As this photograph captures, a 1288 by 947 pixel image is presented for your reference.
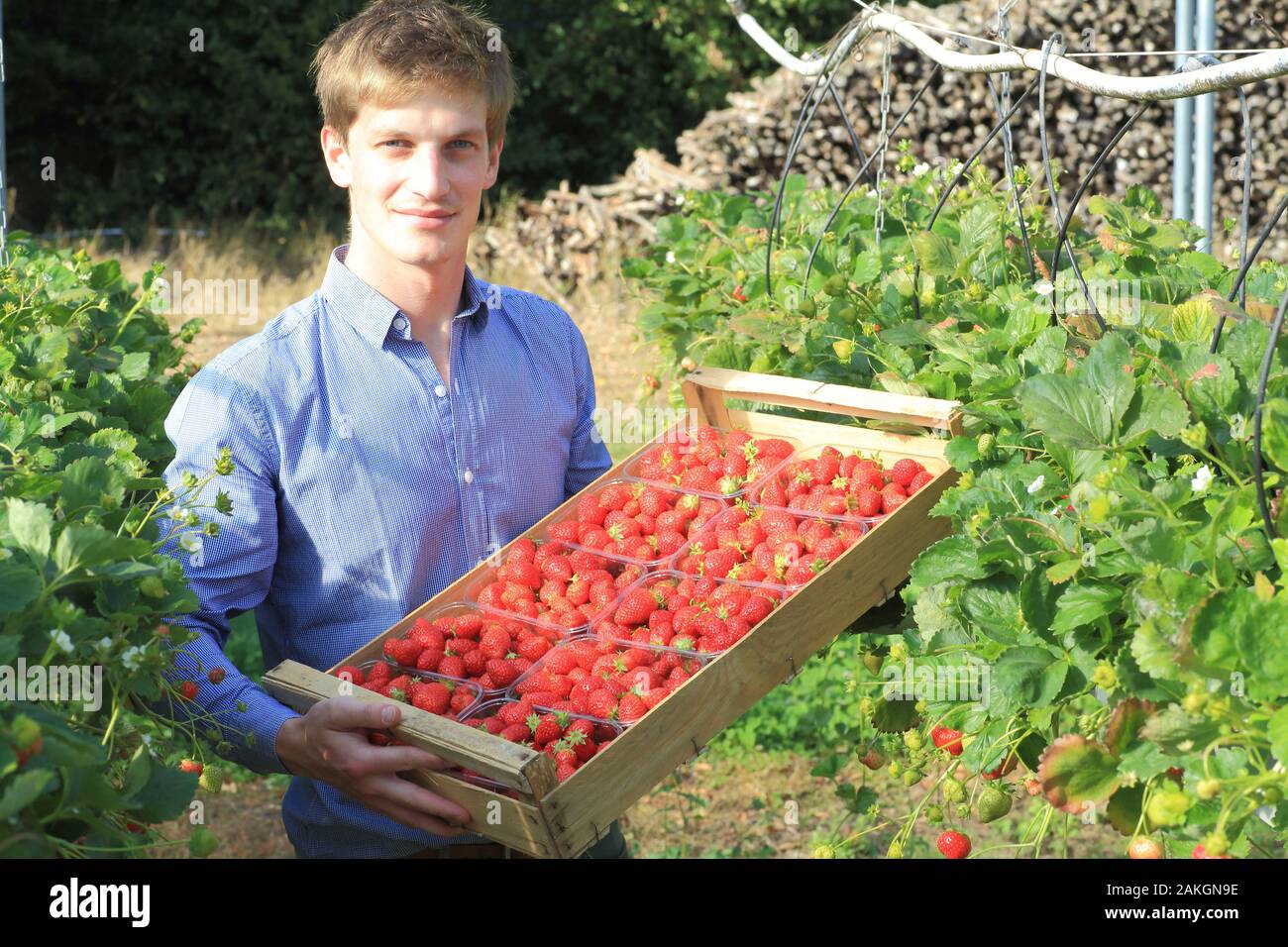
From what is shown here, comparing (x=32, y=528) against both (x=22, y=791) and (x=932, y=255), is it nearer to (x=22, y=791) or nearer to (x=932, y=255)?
(x=22, y=791)

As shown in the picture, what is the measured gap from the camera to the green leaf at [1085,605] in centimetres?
141

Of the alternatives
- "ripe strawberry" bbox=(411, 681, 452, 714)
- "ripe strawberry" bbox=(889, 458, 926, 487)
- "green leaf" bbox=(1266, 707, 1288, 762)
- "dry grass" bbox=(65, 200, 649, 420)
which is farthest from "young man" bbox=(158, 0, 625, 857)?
"dry grass" bbox=(65, 200, 649, 420)

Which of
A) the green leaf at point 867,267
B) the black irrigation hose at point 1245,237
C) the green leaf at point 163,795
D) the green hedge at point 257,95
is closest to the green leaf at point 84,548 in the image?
the green leaf at point 163,795

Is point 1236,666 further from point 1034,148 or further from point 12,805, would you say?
point 1034,148

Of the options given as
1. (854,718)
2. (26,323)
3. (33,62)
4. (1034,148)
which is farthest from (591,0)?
(26,323)

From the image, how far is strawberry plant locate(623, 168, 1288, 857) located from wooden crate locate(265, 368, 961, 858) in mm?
101

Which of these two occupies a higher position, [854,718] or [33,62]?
[33,62]

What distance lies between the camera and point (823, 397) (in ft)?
7.50

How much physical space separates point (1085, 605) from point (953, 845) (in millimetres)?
500

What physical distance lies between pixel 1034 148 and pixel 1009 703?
8.19 meters

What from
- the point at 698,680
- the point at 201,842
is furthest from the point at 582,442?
the point at 201,842

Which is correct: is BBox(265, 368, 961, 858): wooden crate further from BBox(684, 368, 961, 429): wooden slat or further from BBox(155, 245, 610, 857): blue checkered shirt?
BBox(155, 245, 610, 857): blue checkered shirt

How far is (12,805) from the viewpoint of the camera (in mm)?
982

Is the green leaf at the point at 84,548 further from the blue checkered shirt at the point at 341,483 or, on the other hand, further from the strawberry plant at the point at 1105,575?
the strawberry plant at the point at 1105,575
